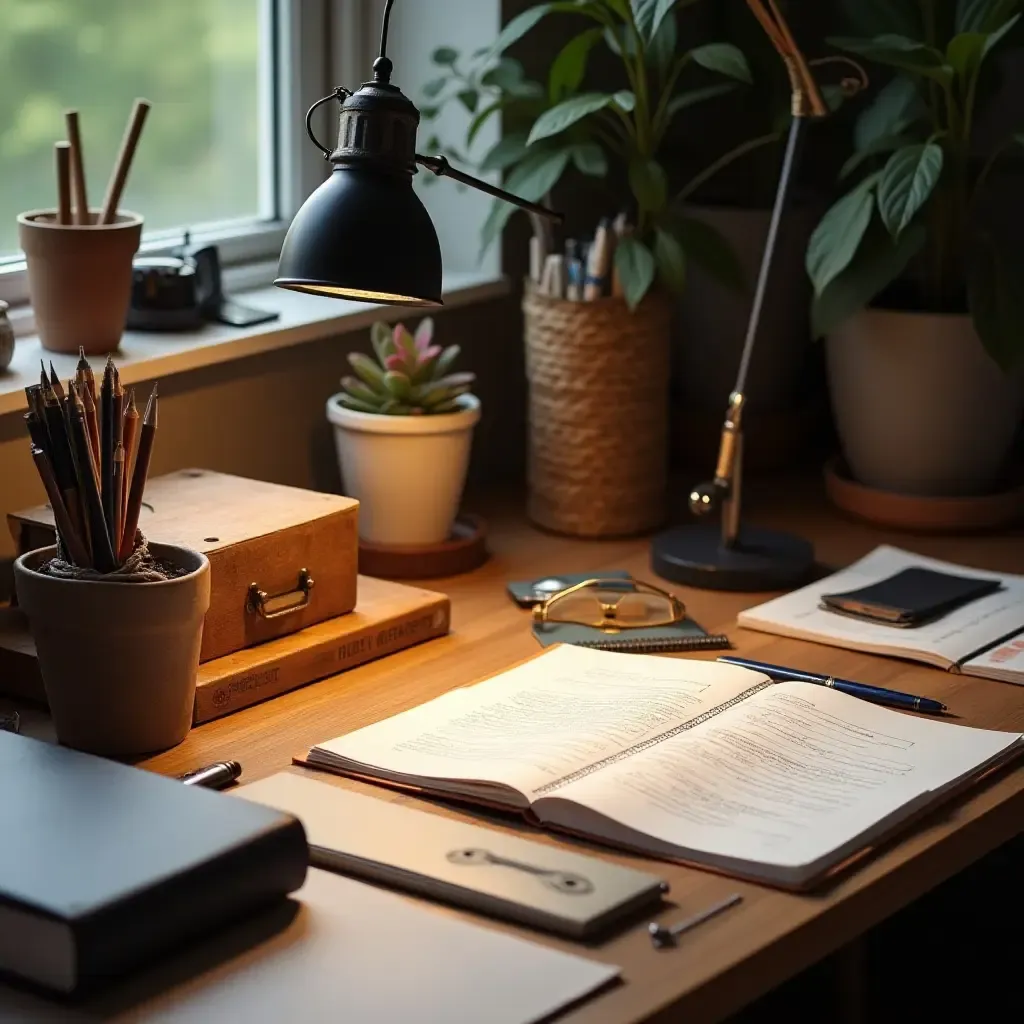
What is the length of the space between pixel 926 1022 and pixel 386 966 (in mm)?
1250

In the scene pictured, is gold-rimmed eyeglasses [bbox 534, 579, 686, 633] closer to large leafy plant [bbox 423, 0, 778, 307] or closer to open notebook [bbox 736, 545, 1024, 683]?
open notebook [bbox 736, 545, 1024, 683]

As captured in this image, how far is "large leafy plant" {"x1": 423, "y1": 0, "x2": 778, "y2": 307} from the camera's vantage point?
5.68 feet

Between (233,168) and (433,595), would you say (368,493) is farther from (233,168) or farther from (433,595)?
(233,168)

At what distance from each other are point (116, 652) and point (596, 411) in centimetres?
74

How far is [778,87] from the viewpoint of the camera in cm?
212

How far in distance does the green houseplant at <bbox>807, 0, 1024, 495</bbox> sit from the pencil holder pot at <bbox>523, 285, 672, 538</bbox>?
191 millimetres

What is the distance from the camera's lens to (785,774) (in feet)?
3.94

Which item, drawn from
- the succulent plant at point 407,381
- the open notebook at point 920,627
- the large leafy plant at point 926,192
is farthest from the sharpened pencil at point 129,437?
the large leafy plant at point 926,192

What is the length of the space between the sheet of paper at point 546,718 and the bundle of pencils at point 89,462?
0.21m

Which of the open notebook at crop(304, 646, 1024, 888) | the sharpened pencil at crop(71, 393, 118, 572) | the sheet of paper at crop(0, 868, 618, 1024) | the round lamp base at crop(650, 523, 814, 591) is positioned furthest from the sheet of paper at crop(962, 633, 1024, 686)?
the sharpened pencil at crop(71, 393, 118, 572)

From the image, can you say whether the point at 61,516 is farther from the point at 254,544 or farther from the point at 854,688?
the point at 854,688

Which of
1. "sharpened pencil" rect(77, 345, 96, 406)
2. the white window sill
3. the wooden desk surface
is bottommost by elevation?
the wooden desk surface

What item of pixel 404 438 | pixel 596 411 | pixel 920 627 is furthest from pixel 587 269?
pixel 920 627

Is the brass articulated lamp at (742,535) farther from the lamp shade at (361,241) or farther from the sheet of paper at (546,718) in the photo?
the lamp shade at (361,241)
